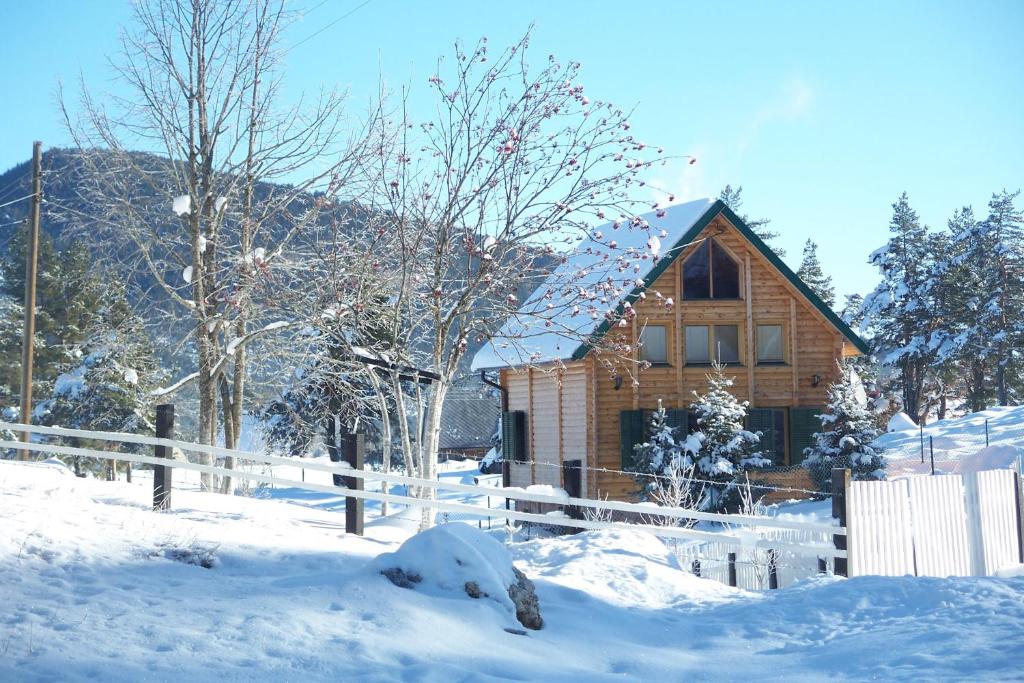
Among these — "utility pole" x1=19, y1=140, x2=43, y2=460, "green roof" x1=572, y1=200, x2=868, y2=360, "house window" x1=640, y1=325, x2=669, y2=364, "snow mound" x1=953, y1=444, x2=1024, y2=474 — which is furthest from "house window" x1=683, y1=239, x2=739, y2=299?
"utility pole" x1=19, y1=140, x2=43, y2=460

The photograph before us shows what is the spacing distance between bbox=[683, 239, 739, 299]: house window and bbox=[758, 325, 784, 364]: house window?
120 cm

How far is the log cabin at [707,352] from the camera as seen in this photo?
2250 cm

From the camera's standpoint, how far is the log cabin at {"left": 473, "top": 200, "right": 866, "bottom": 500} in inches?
886

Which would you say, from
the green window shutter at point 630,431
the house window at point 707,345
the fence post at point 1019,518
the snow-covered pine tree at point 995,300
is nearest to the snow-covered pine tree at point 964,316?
the snow-covered pine tree at point 995,300

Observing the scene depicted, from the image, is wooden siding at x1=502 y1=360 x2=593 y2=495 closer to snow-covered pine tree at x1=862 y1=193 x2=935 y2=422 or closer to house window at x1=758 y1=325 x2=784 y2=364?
house window at x1=758 y1=325 x2=784 y2=364

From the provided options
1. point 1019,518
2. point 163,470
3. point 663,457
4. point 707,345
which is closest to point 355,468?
point 163,470

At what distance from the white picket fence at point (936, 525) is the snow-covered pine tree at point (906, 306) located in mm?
38930

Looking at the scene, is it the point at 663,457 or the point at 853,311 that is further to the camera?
the point at 853,311

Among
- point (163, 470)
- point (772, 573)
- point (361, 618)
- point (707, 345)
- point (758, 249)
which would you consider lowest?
point (772, 573)

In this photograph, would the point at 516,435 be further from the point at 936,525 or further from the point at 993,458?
the point at 936,525

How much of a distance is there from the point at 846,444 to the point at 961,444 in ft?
45.7

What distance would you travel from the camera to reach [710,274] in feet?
76.2

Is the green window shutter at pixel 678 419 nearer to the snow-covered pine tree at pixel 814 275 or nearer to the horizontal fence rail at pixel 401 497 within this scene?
the horizontal fence rail at pixel 401 497

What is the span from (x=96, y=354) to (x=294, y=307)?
23.9 metres
